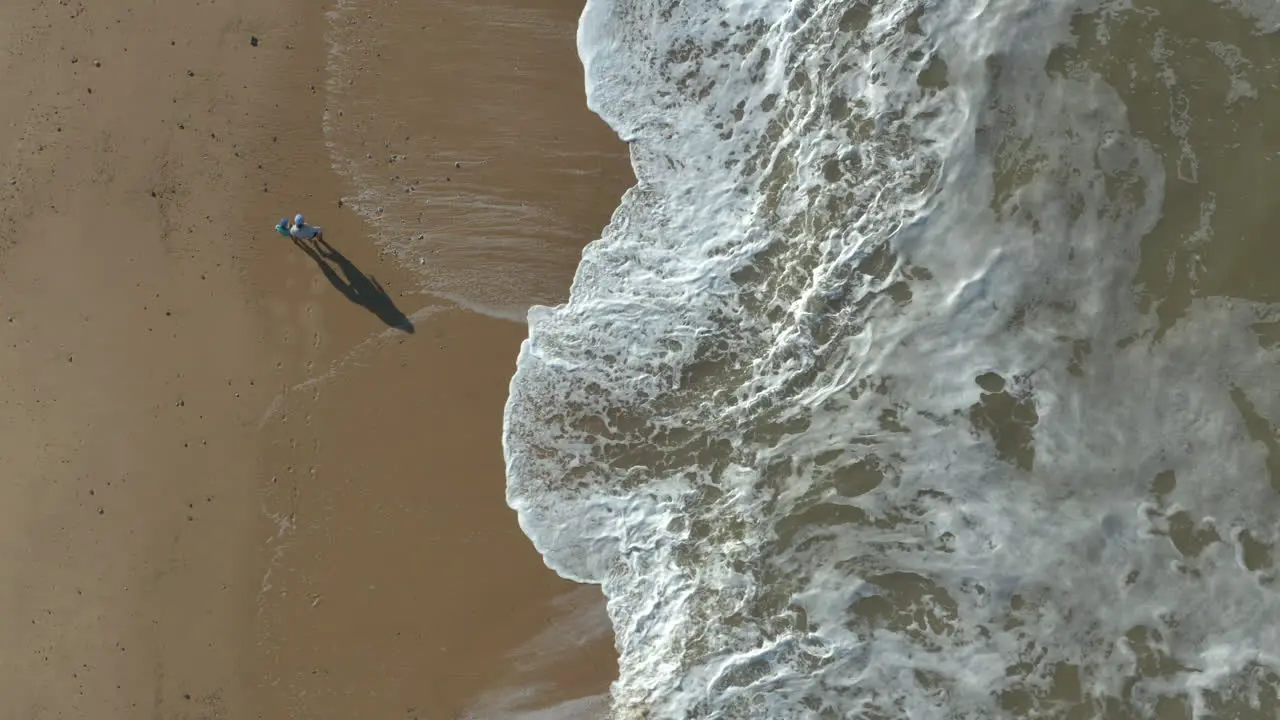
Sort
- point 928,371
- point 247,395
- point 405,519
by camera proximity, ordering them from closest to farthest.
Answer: point 928,371, point 405,519, point 247,395

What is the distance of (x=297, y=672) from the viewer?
6.75m

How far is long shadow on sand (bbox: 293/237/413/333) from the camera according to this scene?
271 inches

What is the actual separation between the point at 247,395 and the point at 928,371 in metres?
6.33

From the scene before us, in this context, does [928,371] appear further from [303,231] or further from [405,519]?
[303,231]

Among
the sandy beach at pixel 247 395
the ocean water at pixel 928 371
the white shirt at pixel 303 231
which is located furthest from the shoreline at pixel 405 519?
the ocean water at pixel 928 371

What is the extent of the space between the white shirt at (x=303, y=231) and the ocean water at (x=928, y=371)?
7.47ft

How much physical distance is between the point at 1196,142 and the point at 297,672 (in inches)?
375

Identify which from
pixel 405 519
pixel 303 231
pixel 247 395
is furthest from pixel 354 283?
pixel 405 519

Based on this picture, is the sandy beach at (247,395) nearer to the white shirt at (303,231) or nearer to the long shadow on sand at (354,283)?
the long shadow on sand at (354,283)

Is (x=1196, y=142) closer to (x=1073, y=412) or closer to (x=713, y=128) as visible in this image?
(x=1073, y=412)

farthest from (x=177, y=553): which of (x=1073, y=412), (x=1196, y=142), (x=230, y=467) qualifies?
(x=1196, y=142)

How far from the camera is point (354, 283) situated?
691cm

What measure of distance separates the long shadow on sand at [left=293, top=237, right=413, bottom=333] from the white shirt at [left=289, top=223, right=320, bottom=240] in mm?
92

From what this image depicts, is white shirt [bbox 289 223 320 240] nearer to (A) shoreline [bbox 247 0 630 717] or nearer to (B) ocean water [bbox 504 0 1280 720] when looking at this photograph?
(A) shoreline [bbox 247 0 630 717]
